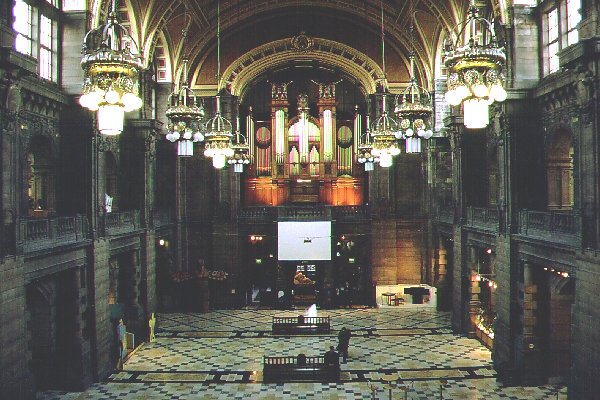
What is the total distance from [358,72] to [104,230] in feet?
55.3

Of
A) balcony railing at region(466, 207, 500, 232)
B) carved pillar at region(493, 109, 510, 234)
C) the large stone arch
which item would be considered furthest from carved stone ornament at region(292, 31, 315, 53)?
carved pillar at region(493, 109, 510, 234)

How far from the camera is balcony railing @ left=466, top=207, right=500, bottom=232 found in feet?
64.3

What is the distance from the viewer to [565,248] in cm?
1430

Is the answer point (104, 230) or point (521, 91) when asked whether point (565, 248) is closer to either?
point (521, 91)

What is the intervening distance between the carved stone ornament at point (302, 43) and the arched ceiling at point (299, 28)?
0.31 metres

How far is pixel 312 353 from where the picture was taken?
21031mm

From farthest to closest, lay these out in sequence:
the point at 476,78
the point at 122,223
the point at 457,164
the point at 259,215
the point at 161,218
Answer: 1. the point at 259,215
2. the point at 161,218
3. the point at 457,164
4. the point at 122,223
5. the point at 476,78

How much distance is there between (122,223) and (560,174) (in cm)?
1460

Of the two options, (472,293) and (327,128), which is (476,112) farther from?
(327,128)

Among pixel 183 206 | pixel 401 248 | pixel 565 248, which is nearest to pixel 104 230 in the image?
pixel 183 206

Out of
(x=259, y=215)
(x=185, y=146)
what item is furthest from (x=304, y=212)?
(x=185, y=146)

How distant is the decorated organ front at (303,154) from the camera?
3139cm

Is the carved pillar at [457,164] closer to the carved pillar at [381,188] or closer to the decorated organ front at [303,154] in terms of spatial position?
the carved pillar at [381,188]

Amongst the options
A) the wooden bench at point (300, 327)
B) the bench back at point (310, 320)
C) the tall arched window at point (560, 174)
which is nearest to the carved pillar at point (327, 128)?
the bench back at point (310, 320)
